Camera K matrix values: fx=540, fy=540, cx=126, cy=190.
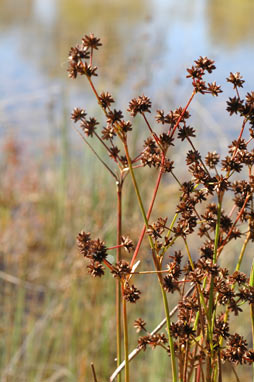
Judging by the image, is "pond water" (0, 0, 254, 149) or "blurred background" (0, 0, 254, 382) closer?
"blurred background" (0, 0, 254, 382)

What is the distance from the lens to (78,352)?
195 centimetres

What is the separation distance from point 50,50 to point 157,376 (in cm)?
662

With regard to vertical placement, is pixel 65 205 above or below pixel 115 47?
below

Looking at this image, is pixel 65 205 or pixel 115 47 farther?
pixel 115 47

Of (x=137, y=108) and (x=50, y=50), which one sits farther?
(x=50, y=50)

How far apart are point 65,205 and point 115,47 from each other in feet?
8.71

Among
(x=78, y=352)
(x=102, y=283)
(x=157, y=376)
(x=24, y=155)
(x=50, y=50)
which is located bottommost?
(x=157, y=376)

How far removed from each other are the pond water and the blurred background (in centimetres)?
3

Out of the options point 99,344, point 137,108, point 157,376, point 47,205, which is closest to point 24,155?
point 47,205

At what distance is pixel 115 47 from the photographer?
458cm

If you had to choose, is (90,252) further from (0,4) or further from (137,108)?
(0,4)

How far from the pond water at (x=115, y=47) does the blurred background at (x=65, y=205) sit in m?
0.03

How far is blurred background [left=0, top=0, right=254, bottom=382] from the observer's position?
181 cm

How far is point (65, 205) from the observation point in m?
2.26
